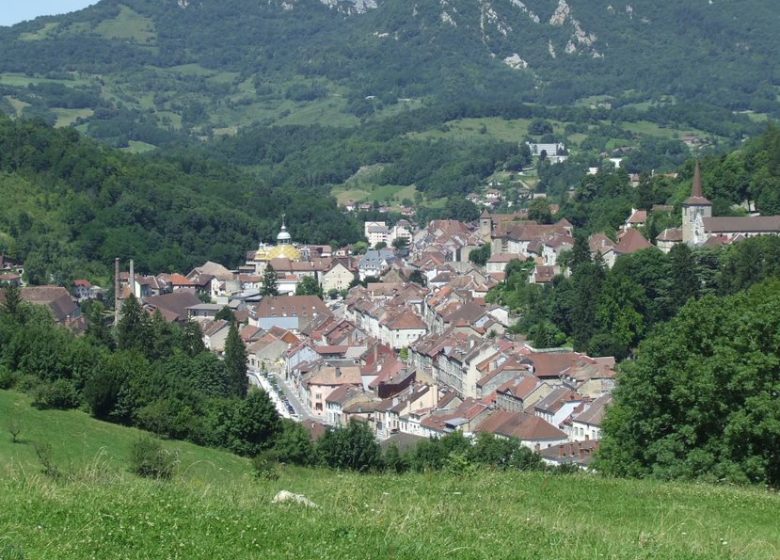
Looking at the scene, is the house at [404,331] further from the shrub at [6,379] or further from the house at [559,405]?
the shrub at [6,379]

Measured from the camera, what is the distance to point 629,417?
21484mm

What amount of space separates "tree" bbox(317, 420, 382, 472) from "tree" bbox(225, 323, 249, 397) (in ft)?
68.8

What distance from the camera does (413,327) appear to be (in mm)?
73312

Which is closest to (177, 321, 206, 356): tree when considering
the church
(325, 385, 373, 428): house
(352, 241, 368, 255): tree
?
(325, 385, 373, 428): house

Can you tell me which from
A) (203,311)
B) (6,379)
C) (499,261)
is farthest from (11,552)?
(499,261)

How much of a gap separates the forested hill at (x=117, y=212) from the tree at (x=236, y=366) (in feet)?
90.2

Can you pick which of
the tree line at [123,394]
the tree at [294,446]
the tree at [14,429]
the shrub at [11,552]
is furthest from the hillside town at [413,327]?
the shrub at [11,552]

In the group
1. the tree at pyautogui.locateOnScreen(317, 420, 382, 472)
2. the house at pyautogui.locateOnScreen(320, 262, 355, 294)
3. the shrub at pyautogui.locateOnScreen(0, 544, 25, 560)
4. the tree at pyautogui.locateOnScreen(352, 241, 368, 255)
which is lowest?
the tree at pyautogui.locateOnScreen(352, 241, 368, 255)

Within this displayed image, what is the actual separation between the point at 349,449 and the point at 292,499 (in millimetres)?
21592

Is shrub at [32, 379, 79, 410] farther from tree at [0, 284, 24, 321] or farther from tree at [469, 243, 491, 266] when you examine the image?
tree at [469, 243, 491, 266]

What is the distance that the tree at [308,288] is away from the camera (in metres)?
92.6

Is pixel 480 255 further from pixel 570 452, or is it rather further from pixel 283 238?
pixel 570 452

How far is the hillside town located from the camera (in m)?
50.4

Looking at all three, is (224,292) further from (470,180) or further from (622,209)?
(470,180)
